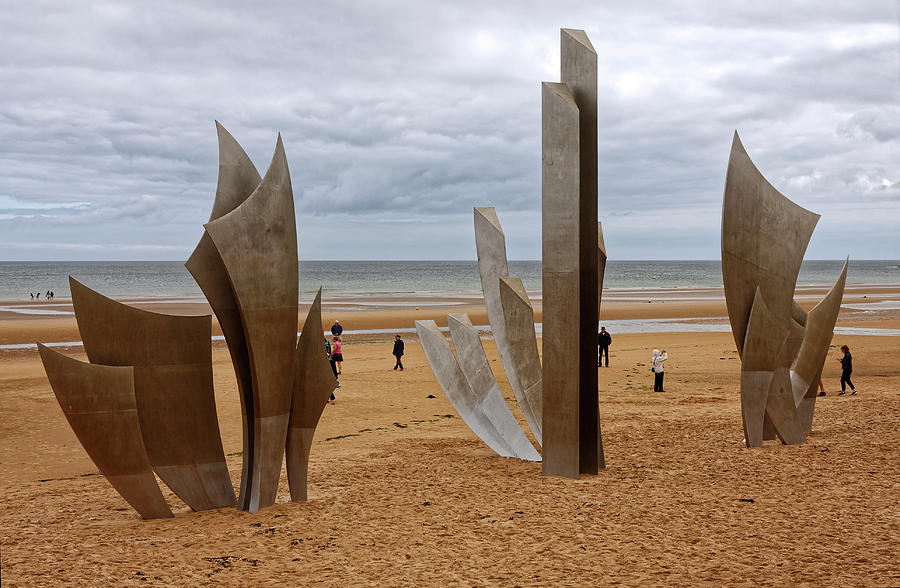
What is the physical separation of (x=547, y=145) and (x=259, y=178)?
3.56m

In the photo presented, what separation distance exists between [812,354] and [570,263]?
5.39 meters

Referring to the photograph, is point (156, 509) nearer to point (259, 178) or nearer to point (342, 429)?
point (259, 178)

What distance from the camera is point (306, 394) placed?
8.49 meters

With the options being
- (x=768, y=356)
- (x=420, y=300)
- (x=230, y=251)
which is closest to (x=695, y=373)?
(x=768, y=356)

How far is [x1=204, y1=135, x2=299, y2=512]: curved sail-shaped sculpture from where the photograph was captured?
7.73 metres

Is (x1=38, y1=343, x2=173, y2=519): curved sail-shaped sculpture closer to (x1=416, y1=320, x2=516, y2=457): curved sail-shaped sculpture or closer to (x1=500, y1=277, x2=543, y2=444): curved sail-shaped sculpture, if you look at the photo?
(x1=416, y1=320, x2=516, y2=457): curved sail-shaped sculpture

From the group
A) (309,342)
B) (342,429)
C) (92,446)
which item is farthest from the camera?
(342,429)

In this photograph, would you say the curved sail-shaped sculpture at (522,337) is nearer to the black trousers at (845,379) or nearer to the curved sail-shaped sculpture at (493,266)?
the curved sail-shaped sculpture at (493,266)

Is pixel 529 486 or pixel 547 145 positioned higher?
pixel 547 145

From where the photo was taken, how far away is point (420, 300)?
56.8 meters

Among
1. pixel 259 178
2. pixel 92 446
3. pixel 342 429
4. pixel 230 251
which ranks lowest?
pixel 342 429

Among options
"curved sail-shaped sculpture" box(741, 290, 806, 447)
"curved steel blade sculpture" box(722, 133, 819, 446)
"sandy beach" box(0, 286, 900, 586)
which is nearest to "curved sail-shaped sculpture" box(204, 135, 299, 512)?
"sandy beach" box(0, 286, 900, 586)

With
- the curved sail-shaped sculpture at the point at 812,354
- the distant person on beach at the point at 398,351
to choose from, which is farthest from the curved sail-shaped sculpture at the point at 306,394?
the distant person on beach at the point at 398,351

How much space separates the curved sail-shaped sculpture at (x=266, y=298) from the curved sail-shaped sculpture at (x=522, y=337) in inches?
131
